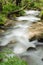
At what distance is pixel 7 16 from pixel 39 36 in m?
6.42

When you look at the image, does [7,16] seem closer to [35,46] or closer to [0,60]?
[35,46]

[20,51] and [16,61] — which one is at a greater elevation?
[16,61]

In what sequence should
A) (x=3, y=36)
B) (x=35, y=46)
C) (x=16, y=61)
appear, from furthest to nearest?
(x=3, y=36)
(x=35, y=46)
(x=16, y=61)

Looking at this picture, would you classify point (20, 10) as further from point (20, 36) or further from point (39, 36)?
point (39, 36)

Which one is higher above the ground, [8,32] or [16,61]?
[16,61]

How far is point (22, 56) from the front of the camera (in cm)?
815

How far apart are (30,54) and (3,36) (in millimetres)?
3351

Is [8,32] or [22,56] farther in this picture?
[8,32]

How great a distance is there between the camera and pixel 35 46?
9477 mm

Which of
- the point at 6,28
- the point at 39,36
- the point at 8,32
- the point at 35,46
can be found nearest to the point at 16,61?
the point at 35,46

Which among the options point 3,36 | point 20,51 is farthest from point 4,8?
point 20,51

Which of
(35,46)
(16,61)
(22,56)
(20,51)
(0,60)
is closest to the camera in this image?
(16,61)

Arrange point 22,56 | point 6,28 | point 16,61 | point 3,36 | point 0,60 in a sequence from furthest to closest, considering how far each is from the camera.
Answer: point 6,28, point 3,36, point 22,56, point 0,60, point 16,61

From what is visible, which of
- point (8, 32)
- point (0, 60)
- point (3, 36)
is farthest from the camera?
point (8, 32)
